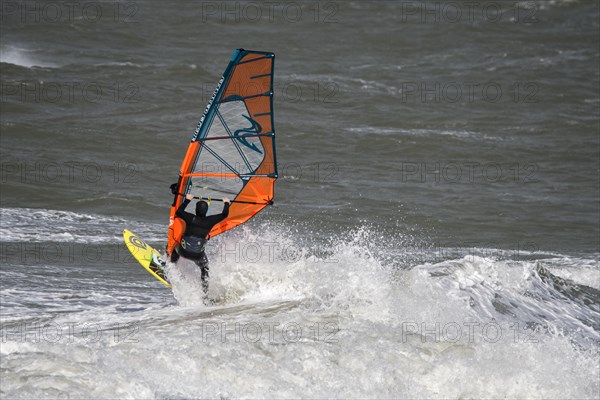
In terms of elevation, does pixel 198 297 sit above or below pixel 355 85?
→ below

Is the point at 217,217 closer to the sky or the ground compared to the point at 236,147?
closer to the ground

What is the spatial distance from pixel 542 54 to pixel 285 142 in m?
11.0

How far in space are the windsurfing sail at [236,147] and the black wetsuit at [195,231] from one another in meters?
0.15

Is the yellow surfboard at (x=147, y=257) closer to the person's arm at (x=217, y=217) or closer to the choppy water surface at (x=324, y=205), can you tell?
the choppy water surface at (x=324, y=205)

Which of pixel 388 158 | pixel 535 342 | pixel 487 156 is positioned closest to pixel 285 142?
pixel 388 158

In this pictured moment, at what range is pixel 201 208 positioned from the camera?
29.7ft

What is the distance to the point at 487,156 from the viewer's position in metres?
18.4

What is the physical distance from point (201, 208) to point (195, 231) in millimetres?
253

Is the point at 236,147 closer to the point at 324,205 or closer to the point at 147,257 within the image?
the point at 147,257

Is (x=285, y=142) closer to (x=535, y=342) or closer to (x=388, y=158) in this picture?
(x=388, y=158)

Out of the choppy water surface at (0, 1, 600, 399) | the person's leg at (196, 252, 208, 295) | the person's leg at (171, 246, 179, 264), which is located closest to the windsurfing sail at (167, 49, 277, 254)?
the person's leg at (171, 246, 179, 264)

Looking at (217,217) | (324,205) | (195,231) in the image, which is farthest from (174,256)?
(324,205)

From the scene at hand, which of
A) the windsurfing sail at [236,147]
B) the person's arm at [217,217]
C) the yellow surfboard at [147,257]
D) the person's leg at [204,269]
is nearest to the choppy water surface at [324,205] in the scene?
the person's leg at [204,269]

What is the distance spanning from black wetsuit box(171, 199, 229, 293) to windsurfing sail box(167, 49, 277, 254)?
0.49 feet
